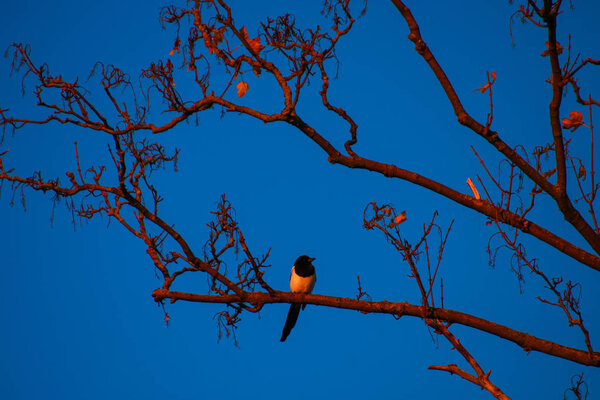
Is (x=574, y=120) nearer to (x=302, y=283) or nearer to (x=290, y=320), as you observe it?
(x=290, y=320)

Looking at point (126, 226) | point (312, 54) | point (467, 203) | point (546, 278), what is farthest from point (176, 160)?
point (546, 278)

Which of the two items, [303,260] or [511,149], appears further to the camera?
[303,260]

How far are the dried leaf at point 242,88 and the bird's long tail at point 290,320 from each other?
3.35 metres

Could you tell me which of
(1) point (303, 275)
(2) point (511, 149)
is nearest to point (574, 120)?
(2) point (511, 149)

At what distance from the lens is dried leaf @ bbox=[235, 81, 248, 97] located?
14.2 feet

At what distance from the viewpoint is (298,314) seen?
7.04 meters

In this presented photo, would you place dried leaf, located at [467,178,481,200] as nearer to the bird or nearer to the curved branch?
the curved branch

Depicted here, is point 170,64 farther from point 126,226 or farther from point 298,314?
point 298,314

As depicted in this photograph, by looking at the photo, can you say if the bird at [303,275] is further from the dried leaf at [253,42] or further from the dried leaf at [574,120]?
the dried leaf at [574,120]

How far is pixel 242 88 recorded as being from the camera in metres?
4.36

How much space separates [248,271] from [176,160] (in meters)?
1.29

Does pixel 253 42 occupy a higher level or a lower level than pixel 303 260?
lower

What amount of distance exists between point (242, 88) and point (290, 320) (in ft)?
11.7

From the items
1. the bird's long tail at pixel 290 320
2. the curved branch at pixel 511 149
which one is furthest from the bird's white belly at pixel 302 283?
the curved branch at pixel 511 149
